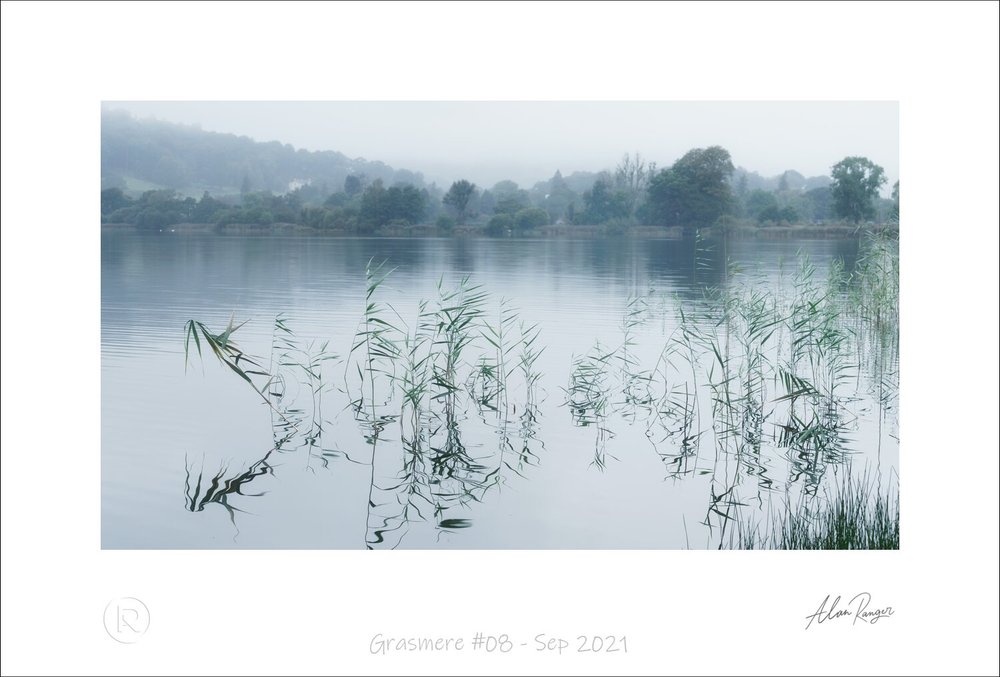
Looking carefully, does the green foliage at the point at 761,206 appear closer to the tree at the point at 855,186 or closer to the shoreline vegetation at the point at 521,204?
the shoreline vegetation at the point at 521,204

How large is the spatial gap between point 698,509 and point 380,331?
115 inches

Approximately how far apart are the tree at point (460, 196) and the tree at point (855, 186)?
3.31 meters

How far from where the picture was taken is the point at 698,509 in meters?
5.66

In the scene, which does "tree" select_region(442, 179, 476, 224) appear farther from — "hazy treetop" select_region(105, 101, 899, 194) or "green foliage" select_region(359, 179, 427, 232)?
"green foliage" select_region(359, 179, 427, 232)

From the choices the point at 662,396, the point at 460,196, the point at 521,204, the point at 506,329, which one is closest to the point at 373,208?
the point at 460,196

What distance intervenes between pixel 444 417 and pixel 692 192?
3328mm

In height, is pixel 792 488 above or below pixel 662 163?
below

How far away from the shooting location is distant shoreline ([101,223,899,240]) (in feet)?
25.6

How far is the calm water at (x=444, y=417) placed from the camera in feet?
18.2

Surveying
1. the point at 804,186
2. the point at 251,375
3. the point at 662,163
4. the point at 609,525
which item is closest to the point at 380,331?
the point at 251,375
